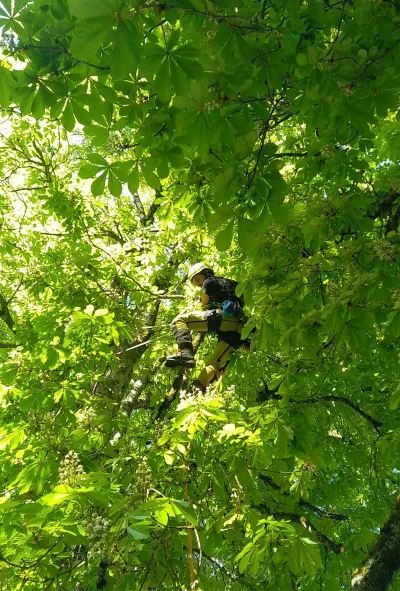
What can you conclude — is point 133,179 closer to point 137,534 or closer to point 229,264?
point 229,264

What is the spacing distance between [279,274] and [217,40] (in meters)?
1.51

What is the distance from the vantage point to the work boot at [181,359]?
159 inches

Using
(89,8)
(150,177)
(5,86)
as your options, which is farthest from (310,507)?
(89,8)

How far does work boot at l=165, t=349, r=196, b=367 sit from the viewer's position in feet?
13.2

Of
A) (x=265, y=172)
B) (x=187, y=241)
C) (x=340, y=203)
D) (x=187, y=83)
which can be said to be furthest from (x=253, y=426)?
(x=187, y=241)

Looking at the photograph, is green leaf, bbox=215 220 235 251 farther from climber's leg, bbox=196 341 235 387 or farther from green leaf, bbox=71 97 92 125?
climber's leg, bbox=196 341 235 387

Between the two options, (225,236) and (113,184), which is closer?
(225,236)

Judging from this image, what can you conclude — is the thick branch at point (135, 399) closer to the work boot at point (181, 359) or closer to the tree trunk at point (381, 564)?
the work boot at point (181, 359)

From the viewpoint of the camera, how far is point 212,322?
14.0 feet

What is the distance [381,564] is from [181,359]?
2234 millimetres

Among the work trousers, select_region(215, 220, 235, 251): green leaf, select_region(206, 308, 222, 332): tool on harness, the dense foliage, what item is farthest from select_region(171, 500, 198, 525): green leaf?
select_region(206, 308, 222, 332): tool on harness

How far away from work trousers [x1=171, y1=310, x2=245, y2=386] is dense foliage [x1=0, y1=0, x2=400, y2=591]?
0.25 meters

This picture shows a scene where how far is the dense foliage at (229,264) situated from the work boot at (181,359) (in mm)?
529

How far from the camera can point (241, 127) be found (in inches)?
76.9
